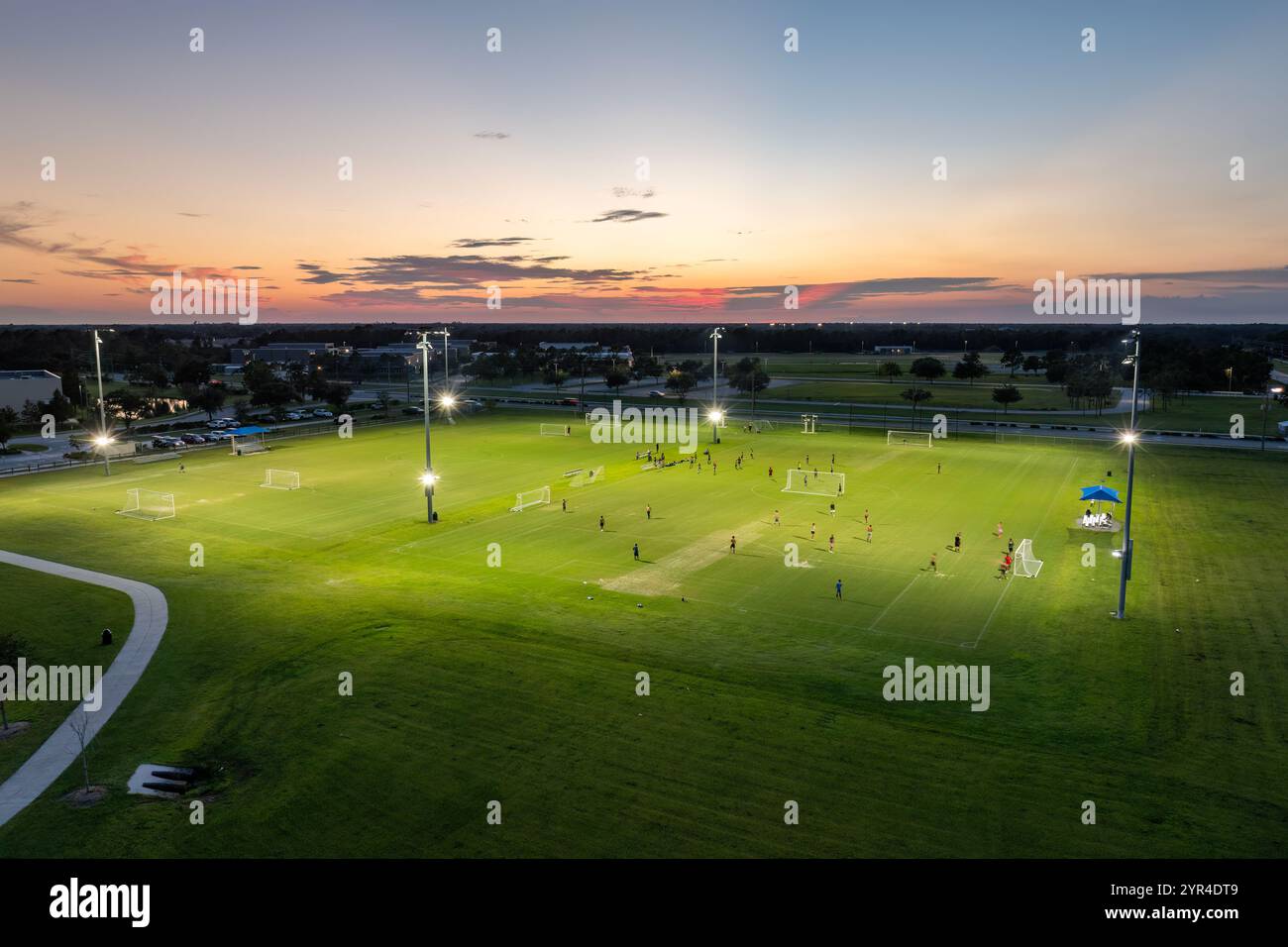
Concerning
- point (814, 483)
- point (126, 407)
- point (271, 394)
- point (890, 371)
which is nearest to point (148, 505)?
point (814, 483)

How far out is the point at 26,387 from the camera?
4195 inches

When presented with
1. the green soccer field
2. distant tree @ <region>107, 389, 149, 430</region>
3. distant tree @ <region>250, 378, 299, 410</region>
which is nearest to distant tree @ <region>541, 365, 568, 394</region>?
distant tree @ <region>250, 378, 299, 410</region>

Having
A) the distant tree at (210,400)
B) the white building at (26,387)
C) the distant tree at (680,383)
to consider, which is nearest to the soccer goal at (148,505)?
the distant tree at (210,400)

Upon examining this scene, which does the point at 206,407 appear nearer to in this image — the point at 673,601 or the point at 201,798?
the point at 673,601

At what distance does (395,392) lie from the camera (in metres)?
167

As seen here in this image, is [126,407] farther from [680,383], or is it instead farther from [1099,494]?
[1099,494]

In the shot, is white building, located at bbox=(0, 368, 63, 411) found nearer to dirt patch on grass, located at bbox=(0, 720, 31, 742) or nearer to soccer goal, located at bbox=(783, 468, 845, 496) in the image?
dirt patch on grass, located at bbox=(0, 720, 31, 742)

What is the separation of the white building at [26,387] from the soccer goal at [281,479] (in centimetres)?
5886

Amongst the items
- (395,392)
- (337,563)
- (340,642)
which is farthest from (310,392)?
(340,642)

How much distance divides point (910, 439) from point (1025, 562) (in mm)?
54849

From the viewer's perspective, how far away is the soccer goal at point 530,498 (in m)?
59.7

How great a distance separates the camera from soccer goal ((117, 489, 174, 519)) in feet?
187
